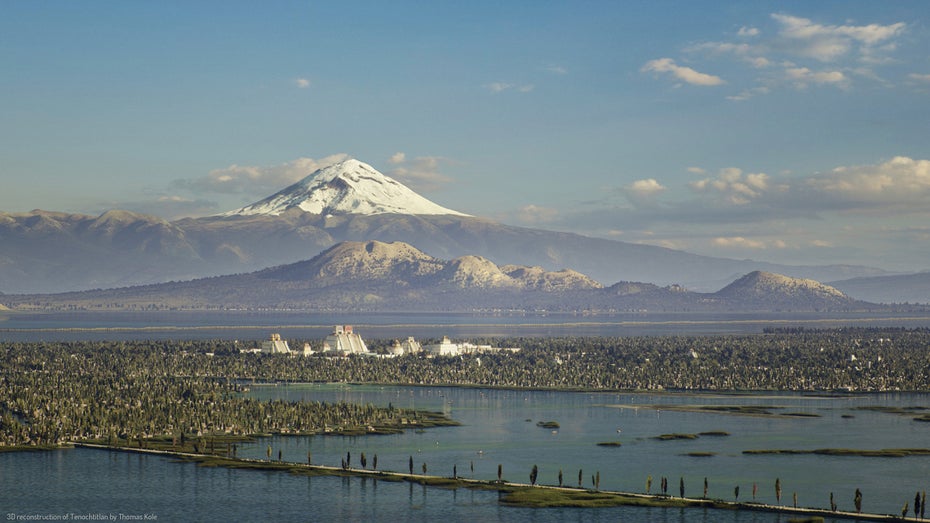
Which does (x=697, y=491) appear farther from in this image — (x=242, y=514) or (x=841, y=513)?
(x=242, y=514)

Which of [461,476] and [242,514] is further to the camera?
[461,476]

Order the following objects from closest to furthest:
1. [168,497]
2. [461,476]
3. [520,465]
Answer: [168,497] → [461,476] → [520,465]

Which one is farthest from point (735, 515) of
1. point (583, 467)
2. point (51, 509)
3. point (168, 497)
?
point (51, 509)

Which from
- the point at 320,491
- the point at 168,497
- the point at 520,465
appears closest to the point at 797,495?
the point at 520,465

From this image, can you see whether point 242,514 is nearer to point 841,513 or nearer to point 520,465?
point 520,465

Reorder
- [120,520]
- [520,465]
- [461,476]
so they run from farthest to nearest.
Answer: [520,465] < [461,476] < [120,520]

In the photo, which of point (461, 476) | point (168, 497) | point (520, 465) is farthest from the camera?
point (520, 465)
